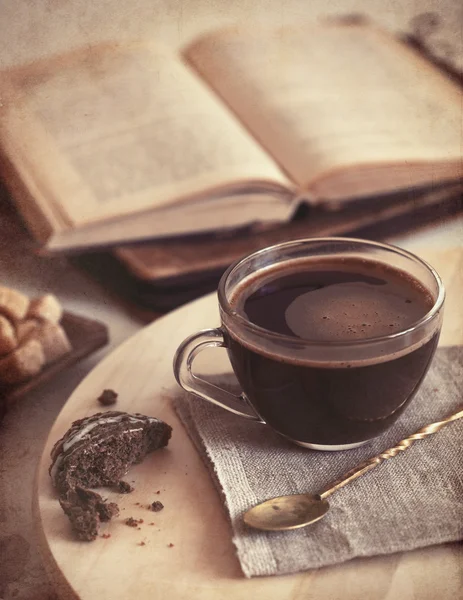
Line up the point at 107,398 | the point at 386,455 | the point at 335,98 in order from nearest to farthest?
the point at 386,455, the point at 107,398, the point at 335,98

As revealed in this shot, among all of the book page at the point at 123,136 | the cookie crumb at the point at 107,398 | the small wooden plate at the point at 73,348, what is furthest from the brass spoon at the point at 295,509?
the book page at the point at 123,136

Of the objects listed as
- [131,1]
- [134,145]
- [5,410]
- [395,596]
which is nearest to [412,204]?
[134,145]

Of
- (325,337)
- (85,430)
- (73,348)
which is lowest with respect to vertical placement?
(73,348)

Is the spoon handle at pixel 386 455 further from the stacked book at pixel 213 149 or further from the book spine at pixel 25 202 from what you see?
the book spine at pixel 25 202

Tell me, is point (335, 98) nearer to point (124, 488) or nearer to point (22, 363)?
point (22, 363)

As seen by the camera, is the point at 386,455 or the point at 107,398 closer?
the point at 386,455

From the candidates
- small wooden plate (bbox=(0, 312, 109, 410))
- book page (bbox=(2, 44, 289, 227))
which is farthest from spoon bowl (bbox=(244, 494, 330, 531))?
book page (bbox=(2, 44, 289, 227))

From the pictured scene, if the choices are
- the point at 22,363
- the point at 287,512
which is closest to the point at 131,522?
the point at 287,512
